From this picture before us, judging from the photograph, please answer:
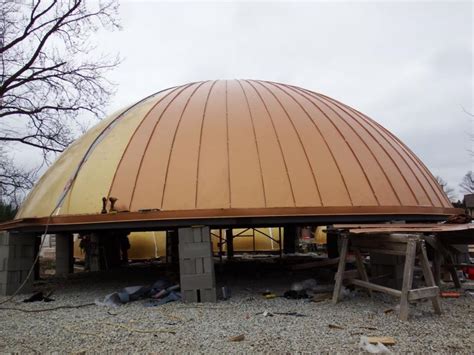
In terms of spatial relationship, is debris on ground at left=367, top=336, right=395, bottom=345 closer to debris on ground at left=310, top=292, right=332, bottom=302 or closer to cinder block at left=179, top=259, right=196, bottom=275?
debris on ground at left=310, top=292, right=332, bottom=302

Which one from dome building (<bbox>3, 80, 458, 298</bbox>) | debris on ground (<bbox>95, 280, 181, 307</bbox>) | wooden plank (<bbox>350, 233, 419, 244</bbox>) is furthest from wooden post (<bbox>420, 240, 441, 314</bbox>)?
debris on ground (<bbox>95, 280, 181, 307</bbox>)

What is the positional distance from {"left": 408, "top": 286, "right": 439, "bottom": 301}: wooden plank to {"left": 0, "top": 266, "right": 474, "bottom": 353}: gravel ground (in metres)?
0.37

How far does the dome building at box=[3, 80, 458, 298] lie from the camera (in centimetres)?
987

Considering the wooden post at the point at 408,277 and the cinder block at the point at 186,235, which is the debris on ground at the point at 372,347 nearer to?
the wooden post at the point at 408,277

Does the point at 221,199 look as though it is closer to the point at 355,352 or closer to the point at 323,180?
the point at 323,180

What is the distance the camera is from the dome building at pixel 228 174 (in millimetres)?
9867

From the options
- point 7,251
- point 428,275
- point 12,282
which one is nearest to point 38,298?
point 12,282

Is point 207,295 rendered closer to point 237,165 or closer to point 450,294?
point 237,165

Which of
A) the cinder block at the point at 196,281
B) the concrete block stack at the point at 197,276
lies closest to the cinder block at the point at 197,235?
the concrete block stack at the point at 197,276

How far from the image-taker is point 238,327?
7109 millimetres

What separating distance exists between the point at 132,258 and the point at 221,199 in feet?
46.5

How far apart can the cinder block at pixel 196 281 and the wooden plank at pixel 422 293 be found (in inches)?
151

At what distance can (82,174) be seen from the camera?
11367 millimetres

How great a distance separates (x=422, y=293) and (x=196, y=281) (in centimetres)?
424
